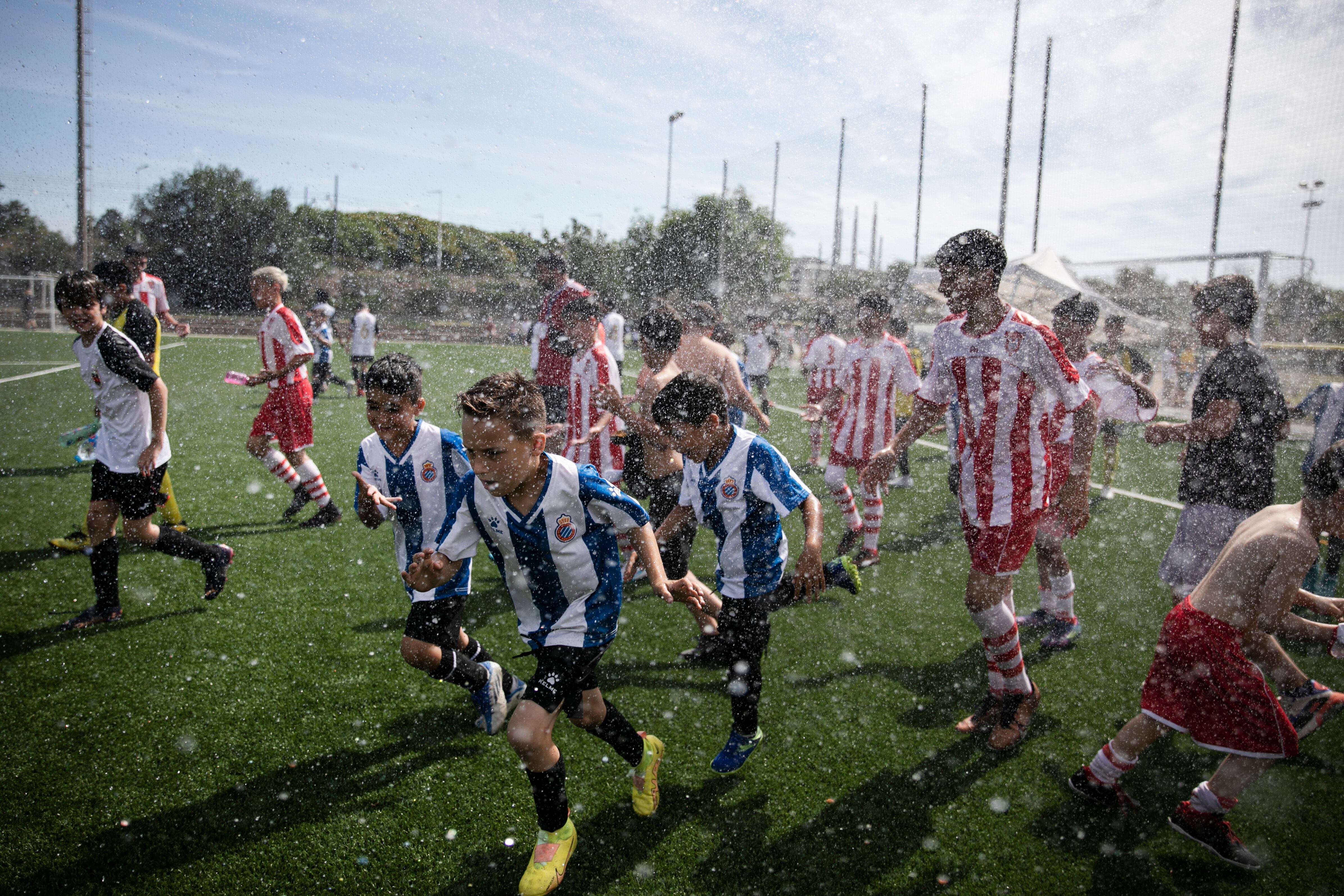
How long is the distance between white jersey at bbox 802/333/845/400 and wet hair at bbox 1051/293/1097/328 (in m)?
5.78

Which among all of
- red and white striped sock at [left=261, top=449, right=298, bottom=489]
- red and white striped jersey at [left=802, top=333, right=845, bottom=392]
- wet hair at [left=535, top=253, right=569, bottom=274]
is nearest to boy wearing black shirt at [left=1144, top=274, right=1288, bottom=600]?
wet hair at [left=535, top=253, right=569, bottom=274]

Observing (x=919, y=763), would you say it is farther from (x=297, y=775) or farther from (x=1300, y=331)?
(x=1300, y=331)

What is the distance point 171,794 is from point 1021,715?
3.54 meters

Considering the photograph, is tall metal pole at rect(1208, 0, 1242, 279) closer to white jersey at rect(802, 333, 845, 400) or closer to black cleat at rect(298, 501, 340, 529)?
white jersey at rect(802, 333, 845, 400)

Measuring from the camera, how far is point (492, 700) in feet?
10.3

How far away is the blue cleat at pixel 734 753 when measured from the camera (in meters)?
2.95

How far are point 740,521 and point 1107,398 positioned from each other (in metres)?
3.14

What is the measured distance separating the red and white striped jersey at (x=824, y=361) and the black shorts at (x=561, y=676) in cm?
864

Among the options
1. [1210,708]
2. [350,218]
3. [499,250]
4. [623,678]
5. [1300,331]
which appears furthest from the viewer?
[499,250]

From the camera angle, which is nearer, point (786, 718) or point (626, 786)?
point (626, 786)

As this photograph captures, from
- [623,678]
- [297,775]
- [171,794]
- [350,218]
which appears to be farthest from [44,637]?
[350,218]

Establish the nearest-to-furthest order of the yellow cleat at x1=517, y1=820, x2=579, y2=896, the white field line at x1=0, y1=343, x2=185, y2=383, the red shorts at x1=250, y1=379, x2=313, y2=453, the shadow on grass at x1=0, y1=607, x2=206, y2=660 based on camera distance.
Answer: the yellow cleat at x1=517, y1=820, x2=579, y2=896 < the shadow on grass at x1=0, y1=607, x2=206, y2=660 < the red shorts at x1=250, y1=379, x2=313, y2=453 < the white field line at x1=0, y1=343, x2=185, y2=383

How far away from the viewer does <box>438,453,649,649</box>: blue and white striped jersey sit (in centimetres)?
239

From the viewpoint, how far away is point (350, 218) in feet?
180
